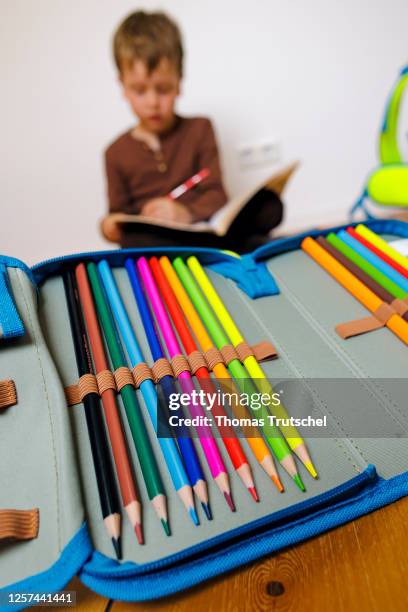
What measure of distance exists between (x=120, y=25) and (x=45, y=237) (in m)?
0.60

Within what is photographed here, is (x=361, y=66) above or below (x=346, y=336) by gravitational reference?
above

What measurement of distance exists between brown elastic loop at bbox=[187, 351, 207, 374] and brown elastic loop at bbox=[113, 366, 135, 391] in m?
0.06

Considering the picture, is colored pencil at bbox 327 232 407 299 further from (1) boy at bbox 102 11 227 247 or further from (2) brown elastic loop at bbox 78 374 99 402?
(1) boy at bbox 102 11 227 247

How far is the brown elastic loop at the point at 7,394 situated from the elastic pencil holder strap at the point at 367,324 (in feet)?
1.17

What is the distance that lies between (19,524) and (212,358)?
23 centimetres

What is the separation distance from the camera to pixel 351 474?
1.21 feet

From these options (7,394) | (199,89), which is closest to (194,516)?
(7,394)

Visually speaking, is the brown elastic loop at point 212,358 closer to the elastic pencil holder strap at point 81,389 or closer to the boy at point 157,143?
the elastic pencil holder strap at point 81,389

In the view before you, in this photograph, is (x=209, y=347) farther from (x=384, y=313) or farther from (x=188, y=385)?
(x=384, y=313)

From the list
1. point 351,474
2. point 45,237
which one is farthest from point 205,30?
point 351,474

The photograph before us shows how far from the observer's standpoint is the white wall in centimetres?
111

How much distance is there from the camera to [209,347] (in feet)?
1.59

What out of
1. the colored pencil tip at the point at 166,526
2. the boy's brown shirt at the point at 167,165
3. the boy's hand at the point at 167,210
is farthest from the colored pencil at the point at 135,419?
the boy's brown shirt at the point at 167,165

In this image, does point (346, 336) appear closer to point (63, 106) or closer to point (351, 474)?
point (351, 474)
